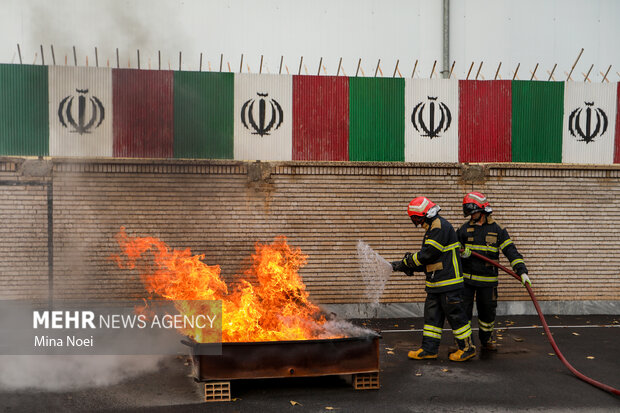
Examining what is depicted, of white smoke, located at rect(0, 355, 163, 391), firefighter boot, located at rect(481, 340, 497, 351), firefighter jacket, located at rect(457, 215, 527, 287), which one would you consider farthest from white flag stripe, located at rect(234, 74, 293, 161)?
firefighter boot, located at rect(481, 340, 497, 351)

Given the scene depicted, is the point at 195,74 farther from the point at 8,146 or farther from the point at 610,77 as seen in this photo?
the point at 610,77

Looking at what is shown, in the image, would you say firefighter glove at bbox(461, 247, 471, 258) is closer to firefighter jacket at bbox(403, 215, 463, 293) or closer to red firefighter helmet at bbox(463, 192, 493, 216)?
red firefighter helmet at bbox(463, 192, 493, 216)

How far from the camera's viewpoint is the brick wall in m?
10.2

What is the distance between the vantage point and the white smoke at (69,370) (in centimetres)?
613

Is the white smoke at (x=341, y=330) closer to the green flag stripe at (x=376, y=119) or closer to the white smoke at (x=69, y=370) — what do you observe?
the white smoke at (x=69, y=370)

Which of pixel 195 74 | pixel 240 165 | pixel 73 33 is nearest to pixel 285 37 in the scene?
pixel 195 74

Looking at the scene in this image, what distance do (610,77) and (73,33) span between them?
11.5m

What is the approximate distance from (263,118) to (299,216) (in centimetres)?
205

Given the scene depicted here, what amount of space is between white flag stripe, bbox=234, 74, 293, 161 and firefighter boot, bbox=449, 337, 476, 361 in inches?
202

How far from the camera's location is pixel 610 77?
493 inches

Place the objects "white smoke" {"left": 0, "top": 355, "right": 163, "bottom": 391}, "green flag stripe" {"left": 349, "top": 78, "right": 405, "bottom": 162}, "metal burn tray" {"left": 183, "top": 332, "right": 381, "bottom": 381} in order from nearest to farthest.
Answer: "metal burn tray" {"left": 183, "top": 332, "right": 381, "bottom": 381}, "white smoke" {"left": 0, "top": 355, "right": 163, "bottom": 391}, "green flag stripe" {"left": 349, "top": 78, "right": 405, "bottom": 162}

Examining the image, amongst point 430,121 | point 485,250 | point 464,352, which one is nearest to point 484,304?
point 485,250

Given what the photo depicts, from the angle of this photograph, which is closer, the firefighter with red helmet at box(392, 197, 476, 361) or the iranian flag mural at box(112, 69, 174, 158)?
the firefighter with red helmet at box(392, 197, 476, 361)

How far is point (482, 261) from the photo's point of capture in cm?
788
